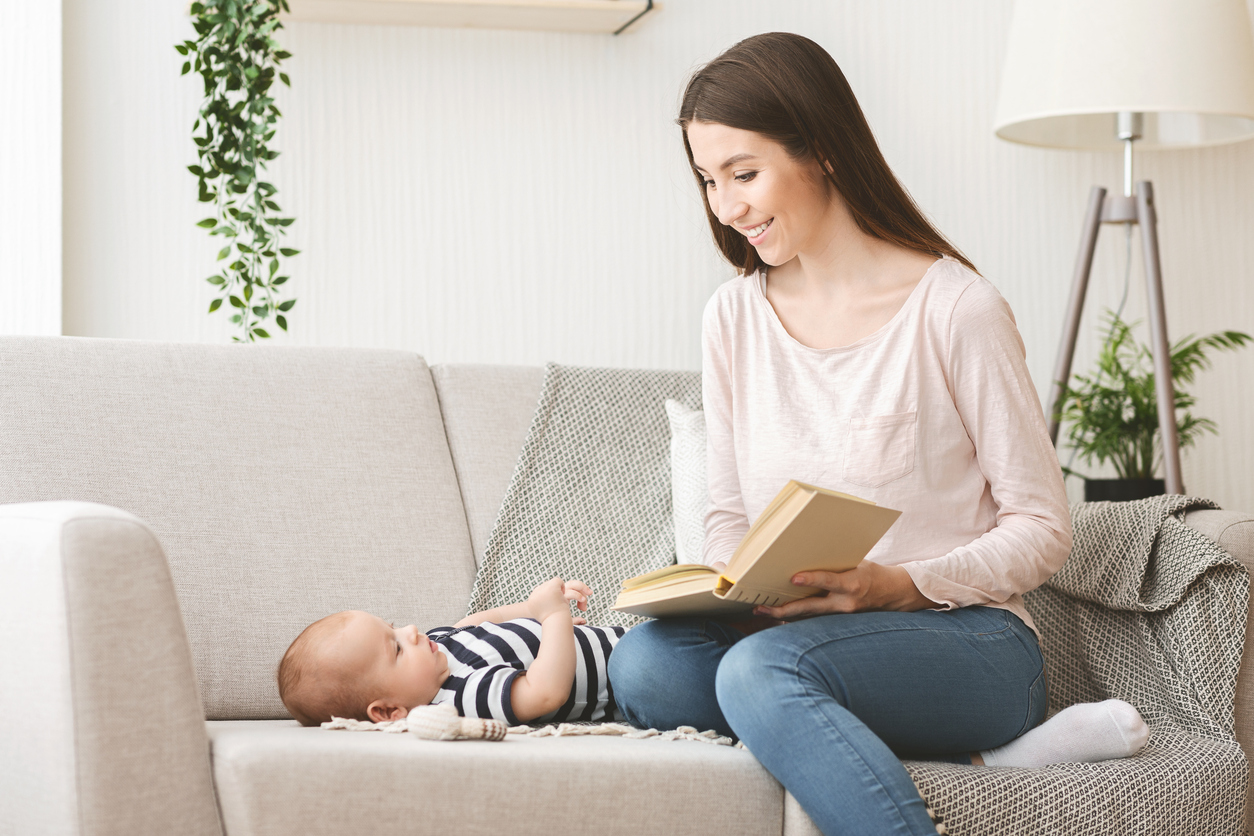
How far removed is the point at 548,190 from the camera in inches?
94.6

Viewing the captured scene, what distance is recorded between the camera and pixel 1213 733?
138 centimetres

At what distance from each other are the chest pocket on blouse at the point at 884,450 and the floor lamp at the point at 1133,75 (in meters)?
1.06

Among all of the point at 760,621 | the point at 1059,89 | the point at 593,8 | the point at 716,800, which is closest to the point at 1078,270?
the point at 1059,89

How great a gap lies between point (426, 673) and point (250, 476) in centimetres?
43

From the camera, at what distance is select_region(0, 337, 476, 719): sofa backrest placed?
1519 mm

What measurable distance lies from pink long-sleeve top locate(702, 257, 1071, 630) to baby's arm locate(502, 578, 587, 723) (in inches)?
10.9

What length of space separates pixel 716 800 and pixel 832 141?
2.41 ft

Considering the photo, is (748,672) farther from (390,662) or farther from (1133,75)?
(1133,75)

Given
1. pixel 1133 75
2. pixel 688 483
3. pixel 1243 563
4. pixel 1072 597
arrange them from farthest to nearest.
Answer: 1. pixel 1133 75
2. pixel 688 483
3. pixel 1072 597
4. pixel 1243 563

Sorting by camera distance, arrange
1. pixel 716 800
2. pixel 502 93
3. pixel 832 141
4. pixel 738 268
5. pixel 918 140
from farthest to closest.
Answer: pixel 918 140 → pixel 502 93 → pixel 738 268 → pixel 832 141 → pixel 716 800

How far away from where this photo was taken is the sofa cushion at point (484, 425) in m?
1.80

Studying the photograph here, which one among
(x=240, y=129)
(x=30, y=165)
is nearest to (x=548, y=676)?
(x=240, y=129)

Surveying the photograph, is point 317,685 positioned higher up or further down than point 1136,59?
further down

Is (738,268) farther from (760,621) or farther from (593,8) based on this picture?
(593,8)
